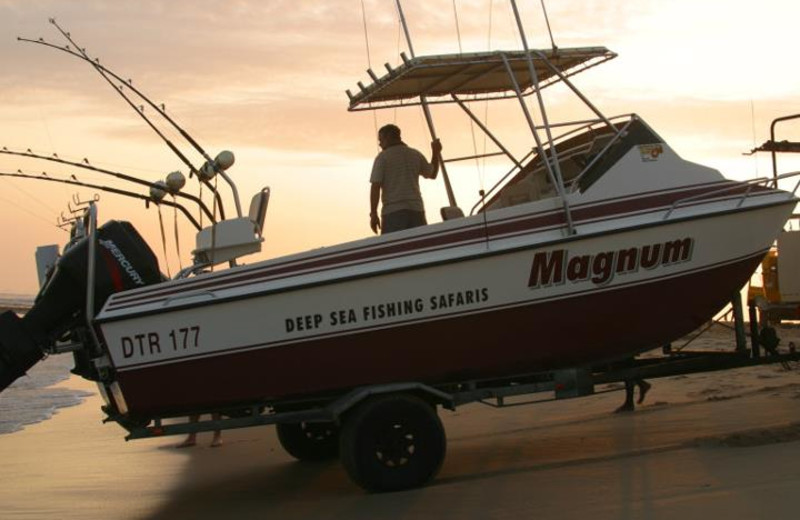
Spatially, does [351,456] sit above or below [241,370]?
below

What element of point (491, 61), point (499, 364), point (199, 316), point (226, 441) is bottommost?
point (226, 441)

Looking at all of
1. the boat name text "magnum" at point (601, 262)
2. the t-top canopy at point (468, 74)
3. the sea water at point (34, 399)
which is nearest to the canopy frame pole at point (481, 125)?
the t-top canopy at point (468, 74)

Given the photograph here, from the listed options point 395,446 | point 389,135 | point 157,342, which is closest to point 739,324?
point 395,446

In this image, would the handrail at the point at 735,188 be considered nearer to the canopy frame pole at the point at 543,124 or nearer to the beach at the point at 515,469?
the canopy frame pole at the point at 543,124

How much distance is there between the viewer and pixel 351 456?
22.9 ft

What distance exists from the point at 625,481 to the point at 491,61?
9.20 ft

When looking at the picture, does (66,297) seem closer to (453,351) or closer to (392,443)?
(392,443)

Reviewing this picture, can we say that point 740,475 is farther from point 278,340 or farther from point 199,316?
point 199,316

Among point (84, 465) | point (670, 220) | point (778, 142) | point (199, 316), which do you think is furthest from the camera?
point (778, 142)

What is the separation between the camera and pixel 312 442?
8859 millimetres

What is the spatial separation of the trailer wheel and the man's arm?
5.24 feet

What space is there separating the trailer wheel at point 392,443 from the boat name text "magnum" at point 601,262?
A: 105 centimetres

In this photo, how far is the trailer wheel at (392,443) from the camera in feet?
22.9

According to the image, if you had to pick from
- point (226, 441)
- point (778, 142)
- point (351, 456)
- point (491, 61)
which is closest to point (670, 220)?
point (491, 61)
